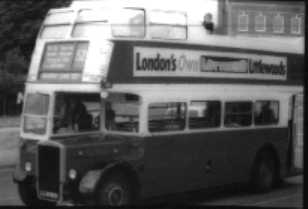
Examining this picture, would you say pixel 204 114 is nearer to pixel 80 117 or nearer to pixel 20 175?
pixel 80 117

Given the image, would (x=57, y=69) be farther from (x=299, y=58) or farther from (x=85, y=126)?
(x=299, y=58)

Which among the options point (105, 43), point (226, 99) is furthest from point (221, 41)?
point (105, 43)

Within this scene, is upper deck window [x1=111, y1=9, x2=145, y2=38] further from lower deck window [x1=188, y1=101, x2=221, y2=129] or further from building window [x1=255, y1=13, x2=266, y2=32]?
building window [x1=255, y1=13, x2=266, y2=32]

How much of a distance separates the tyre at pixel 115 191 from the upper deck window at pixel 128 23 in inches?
74.2

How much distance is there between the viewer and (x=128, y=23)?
9570 mm

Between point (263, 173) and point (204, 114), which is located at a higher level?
point (204, 114)

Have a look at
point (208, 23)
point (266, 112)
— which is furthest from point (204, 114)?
point (266, 112)

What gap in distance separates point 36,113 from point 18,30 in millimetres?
1898

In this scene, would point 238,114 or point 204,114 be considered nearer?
point 204,114

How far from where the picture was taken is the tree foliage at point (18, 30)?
10.3m

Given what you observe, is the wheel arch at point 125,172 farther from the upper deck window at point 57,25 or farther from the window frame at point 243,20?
the window frame at point 243,20

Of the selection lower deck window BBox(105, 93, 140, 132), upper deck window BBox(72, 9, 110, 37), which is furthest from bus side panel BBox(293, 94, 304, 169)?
upper deck window BBox(72, 9, 110, 37)

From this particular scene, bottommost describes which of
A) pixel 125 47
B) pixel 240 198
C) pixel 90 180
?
pixel 240 198

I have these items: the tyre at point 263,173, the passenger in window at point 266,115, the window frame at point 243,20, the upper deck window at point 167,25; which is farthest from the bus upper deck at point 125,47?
the tyre at point 263,173
